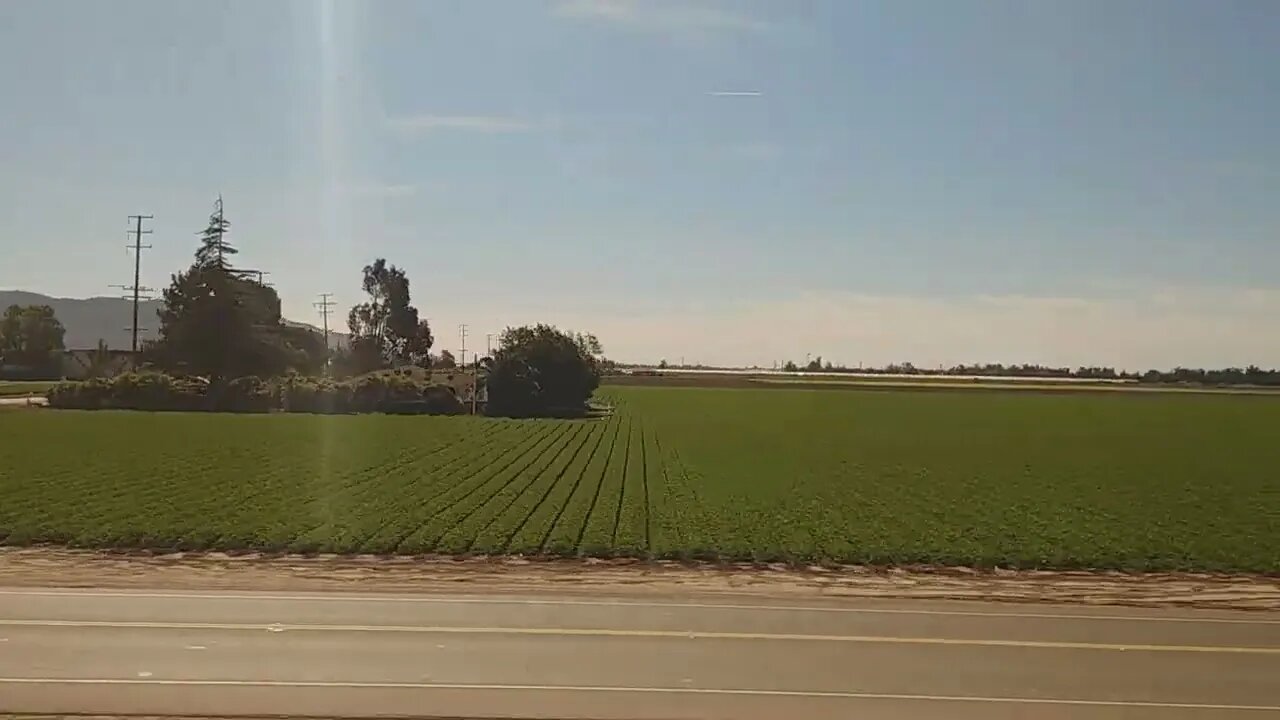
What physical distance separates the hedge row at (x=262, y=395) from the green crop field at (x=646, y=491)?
12.9m

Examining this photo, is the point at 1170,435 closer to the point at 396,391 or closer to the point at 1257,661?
the point at 396,391

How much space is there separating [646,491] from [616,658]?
2073 centimetres

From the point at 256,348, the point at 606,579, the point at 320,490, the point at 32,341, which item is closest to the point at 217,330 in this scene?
the point at 256,348

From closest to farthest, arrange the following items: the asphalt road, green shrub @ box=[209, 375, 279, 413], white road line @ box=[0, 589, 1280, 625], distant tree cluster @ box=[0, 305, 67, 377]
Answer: the asphalt road → white road line @ box=[0, 589, 1280, 625] → green shrub @ box=[209, 375, 279, 413] → distant tree cluster @ box=[0, 305, 67, 377]

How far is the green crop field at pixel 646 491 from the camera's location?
24125mm

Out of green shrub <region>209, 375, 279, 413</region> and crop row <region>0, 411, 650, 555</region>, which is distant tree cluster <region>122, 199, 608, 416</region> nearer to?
green shrub <region>209, 375, 279, 413</region>

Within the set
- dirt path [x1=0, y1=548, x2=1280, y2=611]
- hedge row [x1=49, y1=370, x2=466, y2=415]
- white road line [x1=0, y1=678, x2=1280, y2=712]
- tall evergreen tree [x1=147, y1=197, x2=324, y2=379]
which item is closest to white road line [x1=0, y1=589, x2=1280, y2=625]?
dirt path [x1=0, y1=548, x2=1280, y2=611]

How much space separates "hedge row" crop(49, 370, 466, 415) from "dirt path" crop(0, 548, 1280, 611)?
6206 centimetres

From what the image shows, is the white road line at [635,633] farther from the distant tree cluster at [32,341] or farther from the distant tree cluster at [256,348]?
the distant tree cluster at [32,341]

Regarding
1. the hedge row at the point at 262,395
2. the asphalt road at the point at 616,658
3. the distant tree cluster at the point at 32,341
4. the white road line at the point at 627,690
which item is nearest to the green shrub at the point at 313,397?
the hedge row at the point at 262,395

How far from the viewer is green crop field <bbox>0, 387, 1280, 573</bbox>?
24125 mm

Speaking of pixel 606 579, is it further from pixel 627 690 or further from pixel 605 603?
pixel 627 690

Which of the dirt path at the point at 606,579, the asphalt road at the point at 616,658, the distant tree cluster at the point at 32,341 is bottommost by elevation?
the dirt path at the point at 606,579

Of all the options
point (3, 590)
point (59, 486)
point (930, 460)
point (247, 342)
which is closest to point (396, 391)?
point (247, 342)
